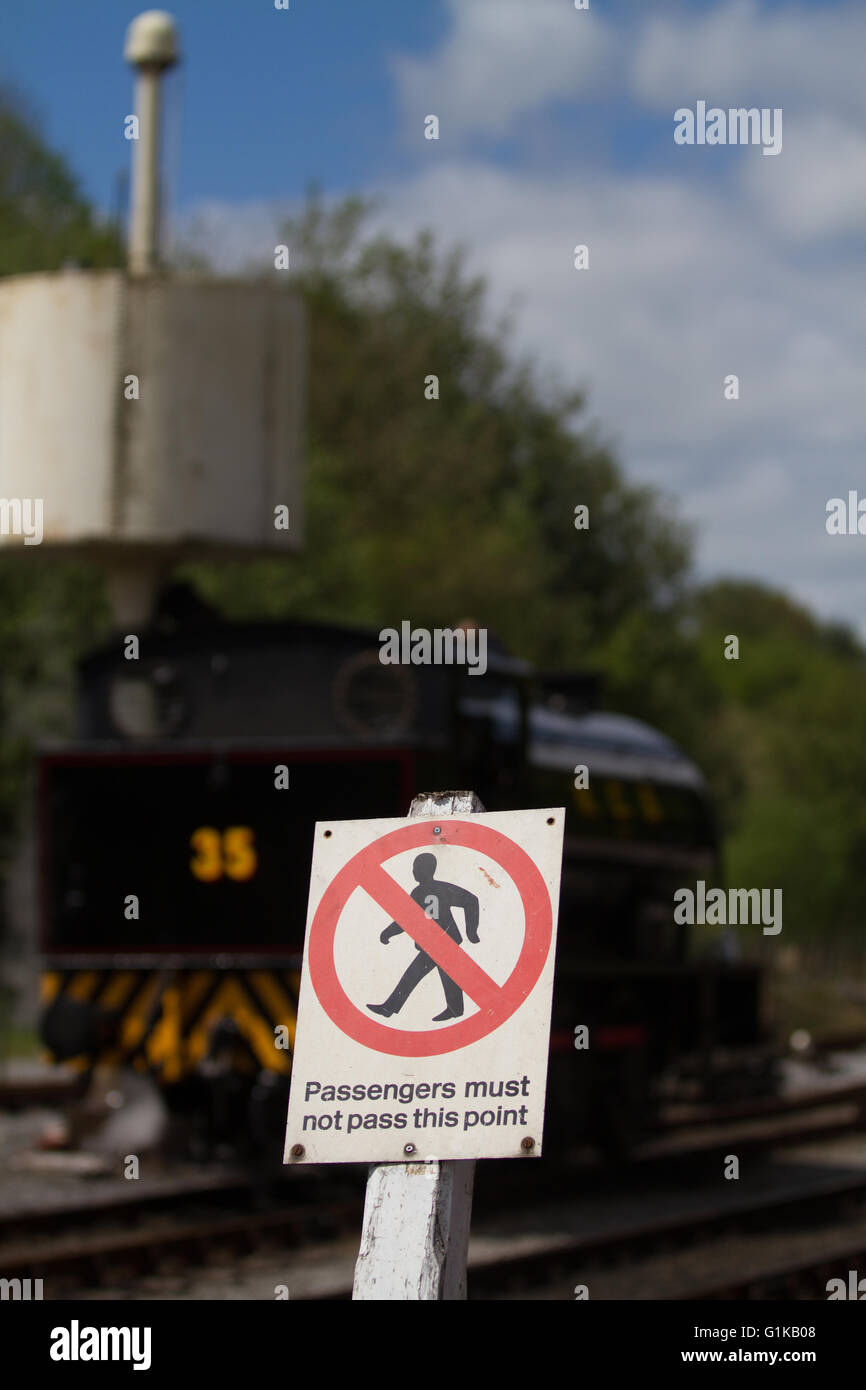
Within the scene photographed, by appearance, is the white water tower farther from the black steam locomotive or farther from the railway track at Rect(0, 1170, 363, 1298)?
the railway track at Rect(0, 1170, 363, 1298)

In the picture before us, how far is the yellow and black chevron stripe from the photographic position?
1064cm

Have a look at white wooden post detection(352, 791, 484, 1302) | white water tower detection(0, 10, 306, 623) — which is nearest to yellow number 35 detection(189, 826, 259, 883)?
white water tower detection(0, 10, 306, 623)

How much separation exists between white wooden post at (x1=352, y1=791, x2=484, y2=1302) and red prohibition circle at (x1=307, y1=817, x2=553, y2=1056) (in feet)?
0.69

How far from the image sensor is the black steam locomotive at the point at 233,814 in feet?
34.7

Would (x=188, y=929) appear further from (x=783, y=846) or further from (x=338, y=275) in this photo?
(x=338, y=275)

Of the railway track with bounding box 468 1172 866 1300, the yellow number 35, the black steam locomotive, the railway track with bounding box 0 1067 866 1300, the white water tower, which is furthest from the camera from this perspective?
the white water tower

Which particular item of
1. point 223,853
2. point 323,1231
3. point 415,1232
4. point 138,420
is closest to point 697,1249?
point 323,1231

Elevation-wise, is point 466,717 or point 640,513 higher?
point 640,513

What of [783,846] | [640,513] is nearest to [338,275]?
[640,513]

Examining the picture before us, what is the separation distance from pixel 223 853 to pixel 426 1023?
26.2ft

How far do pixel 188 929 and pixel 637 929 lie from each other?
417 cm

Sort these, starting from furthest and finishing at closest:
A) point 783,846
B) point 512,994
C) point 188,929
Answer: point 783,846
point 188,929
point 512,994

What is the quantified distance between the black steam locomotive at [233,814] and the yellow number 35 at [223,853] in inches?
0.5
